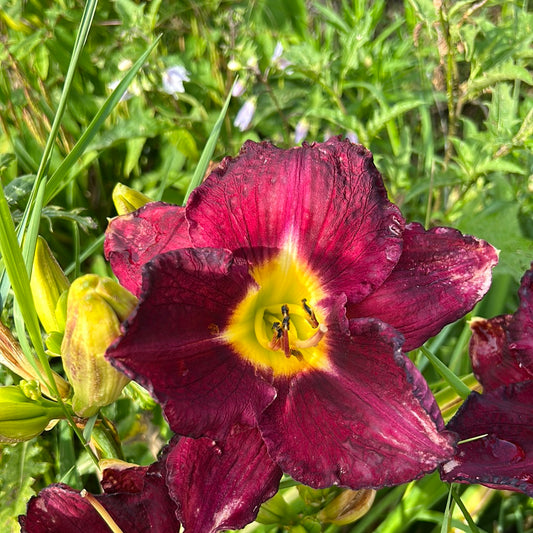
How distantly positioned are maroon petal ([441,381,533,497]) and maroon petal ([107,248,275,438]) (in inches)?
9.1

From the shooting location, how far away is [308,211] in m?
0.80

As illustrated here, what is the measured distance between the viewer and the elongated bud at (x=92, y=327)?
658 millimetres

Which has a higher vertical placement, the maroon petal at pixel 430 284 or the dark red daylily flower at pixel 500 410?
the maroon petal at pixel 430 284

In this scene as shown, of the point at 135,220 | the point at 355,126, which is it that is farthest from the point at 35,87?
the point at 135,220

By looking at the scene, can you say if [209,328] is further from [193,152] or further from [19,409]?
[193,152]

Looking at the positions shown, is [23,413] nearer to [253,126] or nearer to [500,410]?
[500,410]

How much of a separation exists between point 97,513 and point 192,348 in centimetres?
30

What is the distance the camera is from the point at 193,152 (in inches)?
64.8

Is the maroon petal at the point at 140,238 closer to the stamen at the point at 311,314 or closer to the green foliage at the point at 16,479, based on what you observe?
the stamen at the point at 311,314

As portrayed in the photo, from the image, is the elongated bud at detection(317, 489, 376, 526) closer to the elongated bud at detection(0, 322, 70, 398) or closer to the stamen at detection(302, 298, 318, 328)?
the stamen at detection(302, 298, 318, 328)

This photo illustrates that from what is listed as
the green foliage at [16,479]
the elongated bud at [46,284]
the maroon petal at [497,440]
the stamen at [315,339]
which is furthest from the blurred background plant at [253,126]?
the stamen at [315,339]

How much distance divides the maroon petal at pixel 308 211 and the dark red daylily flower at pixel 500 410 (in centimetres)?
19

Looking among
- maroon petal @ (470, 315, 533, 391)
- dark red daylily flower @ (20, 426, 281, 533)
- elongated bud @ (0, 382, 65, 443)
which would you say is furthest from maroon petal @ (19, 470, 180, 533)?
maroon petal @ (470, 315, 533, 391)

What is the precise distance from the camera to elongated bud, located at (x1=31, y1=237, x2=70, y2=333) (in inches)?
32.9
